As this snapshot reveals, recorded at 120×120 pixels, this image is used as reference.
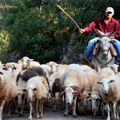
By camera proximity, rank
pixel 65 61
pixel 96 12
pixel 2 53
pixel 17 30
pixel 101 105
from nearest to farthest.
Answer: pixel 101 105 → pixel 96 12 → pixel 65 61 → pixel 17 30 → pixel 2 53

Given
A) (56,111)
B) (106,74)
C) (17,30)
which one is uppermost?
(17,30)

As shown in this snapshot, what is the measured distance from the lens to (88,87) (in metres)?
13.9

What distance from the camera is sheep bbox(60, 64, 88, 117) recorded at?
12648 mm

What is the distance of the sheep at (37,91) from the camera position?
1223cm

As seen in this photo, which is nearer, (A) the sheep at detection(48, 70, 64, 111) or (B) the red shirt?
(A) the sheep at detection(48, 70, 64, 111)

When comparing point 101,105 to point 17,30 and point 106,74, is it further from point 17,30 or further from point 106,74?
point 17,30

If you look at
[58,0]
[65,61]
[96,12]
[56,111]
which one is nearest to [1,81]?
[56,111]

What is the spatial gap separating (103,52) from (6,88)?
362cm

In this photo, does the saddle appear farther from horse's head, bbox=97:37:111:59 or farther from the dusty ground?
the dusty ground

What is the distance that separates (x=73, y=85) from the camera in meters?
13.0

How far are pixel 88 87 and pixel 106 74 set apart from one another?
0.83 m

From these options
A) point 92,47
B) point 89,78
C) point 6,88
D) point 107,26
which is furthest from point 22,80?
point 107,26

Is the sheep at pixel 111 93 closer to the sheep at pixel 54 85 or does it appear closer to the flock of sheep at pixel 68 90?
the flock of sheep at pixel 68 90

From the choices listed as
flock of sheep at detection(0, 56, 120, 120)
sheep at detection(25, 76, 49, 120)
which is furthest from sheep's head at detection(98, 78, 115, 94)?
sheep at detection(25, 76, 49, 120)
